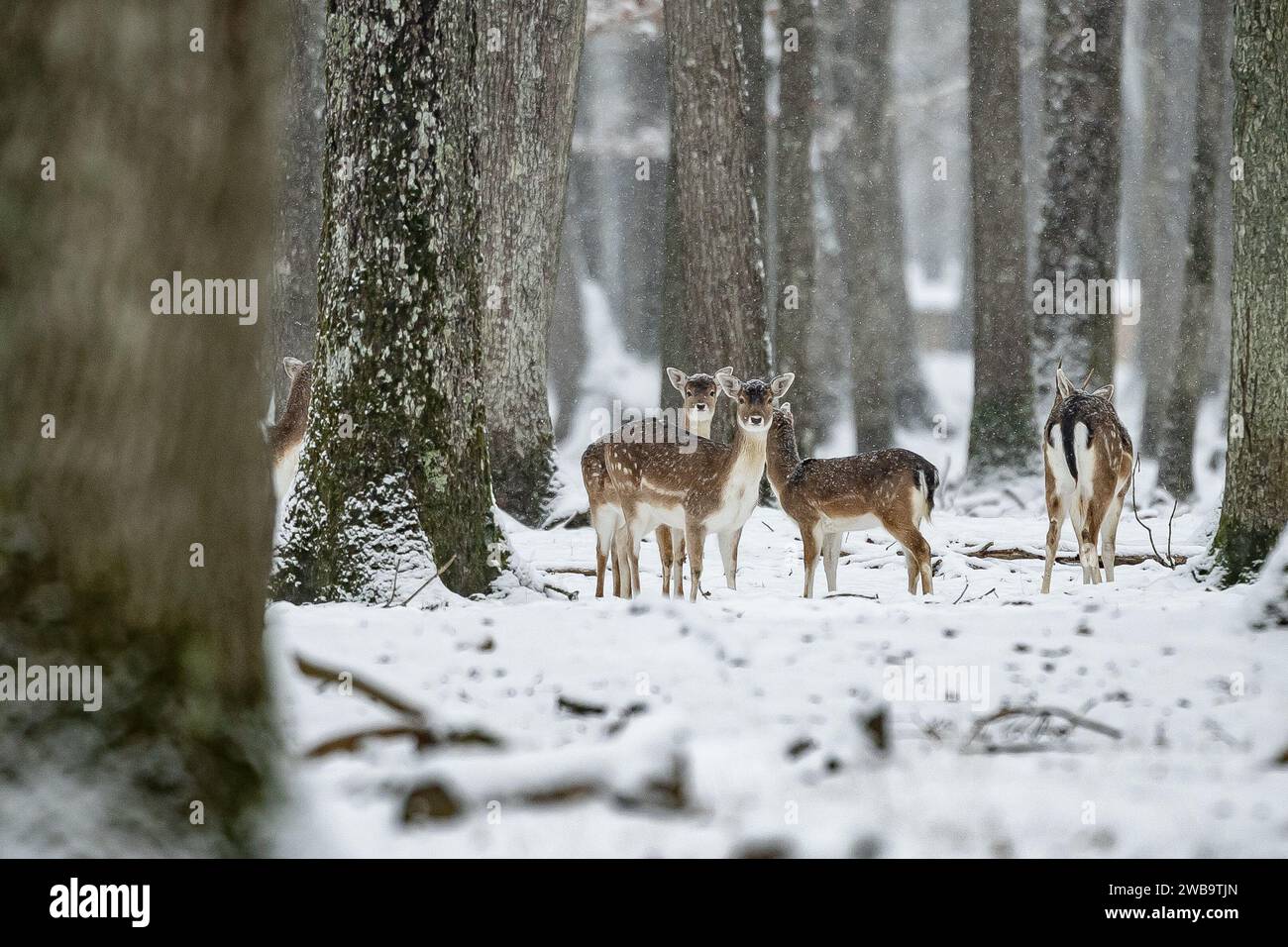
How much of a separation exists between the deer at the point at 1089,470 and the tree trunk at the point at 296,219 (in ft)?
29.7

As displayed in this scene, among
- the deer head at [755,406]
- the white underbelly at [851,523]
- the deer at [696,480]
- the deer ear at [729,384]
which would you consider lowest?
the white underbelly at [851,523]

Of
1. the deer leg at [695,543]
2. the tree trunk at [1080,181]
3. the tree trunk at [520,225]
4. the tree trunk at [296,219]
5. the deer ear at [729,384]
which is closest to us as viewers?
the deer leg at [695,543]

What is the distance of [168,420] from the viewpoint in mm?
3383

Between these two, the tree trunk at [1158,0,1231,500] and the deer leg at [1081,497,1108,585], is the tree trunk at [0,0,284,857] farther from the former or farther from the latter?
the tree trunk at [1158,0,1231,500]

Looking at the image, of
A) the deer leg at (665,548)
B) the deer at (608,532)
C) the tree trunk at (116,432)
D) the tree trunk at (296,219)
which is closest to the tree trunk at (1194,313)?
the deer at (608,532)

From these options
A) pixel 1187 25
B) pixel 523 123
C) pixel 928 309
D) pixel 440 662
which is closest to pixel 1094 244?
pixel 523 123

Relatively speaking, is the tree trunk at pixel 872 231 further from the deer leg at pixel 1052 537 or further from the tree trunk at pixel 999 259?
the deer leg at pixel 1052 537

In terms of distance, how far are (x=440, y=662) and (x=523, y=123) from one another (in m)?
9.10

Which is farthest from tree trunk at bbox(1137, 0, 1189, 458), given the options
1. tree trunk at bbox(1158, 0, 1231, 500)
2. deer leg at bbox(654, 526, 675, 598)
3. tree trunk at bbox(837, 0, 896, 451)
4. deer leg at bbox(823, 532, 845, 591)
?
deer leg at bbox(654, 526, 675, 598)

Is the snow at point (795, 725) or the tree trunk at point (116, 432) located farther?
the snow at point (795, 725)

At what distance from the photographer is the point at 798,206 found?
19719mm

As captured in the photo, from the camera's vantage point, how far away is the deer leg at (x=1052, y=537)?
9.95 meters

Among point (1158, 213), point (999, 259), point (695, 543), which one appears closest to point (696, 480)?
point (695, 543)
